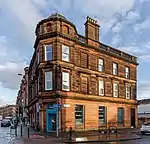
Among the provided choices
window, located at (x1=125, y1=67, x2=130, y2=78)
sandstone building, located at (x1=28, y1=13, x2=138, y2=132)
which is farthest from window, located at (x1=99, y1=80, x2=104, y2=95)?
window, located at (x1=125, y1=67, x2=130, y2=78)

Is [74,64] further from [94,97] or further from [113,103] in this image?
[113,103]

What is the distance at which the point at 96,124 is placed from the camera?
40.9 m

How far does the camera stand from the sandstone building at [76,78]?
35.4 metres

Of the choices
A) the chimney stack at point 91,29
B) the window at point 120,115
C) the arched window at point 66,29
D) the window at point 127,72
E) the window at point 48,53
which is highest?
the chimney stack at point 91,29

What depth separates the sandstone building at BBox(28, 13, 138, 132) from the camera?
3538 cm

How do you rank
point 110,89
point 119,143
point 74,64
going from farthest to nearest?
point 110,89 < point 74,64 < point 119,143

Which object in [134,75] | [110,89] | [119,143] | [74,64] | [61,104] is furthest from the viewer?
[134,75]

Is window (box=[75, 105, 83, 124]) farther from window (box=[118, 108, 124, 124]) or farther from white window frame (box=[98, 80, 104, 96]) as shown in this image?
window (box=[118, 108, 124, 124])

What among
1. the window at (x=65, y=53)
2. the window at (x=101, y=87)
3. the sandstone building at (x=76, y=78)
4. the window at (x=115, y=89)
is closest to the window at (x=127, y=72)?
the sandstone building at (x=76, y=78)

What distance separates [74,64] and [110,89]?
9.41 metres

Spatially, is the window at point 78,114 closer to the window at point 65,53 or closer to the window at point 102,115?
the window at point 102,115

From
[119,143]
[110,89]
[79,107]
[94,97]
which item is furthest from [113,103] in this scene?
[119,143]

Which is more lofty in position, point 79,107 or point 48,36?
point 48,36

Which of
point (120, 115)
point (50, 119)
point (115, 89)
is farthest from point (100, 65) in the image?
point (50, 119)
